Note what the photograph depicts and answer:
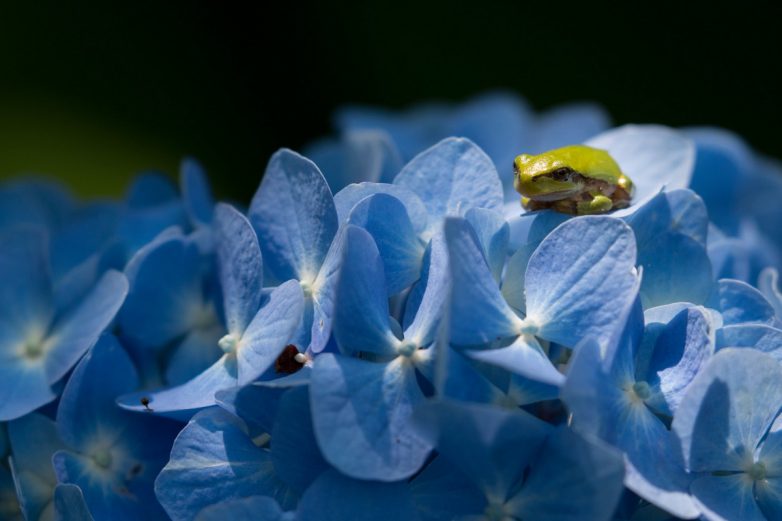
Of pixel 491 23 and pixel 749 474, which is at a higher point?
pixel 491 23

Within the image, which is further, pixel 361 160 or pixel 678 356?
pixel 361 160

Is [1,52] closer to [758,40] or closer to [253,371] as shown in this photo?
[253,371]

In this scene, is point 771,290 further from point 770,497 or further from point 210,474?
point 210,474

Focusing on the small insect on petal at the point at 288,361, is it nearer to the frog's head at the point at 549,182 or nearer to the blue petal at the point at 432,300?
the blue petal at the point at 432,300

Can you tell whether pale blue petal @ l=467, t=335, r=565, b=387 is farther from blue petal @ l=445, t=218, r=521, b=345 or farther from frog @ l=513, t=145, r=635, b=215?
frog @ l=513, t=145, r=635, b=215

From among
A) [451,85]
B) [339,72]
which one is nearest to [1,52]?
[339,72]

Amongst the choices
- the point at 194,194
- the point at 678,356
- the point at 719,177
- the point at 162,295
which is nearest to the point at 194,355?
the point at 162,295
